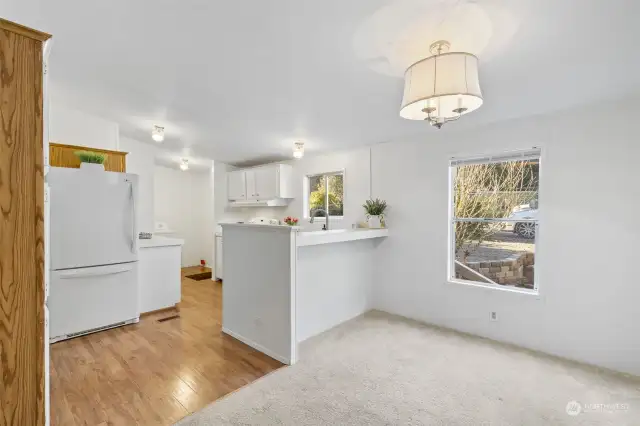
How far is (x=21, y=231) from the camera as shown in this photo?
118 cm

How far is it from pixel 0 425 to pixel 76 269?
2499 mm

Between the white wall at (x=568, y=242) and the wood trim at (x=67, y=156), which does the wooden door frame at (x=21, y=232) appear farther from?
the white wall at (x=568, y=242)

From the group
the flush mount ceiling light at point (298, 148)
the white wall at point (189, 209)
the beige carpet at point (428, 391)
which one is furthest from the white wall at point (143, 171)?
the beige carpet at point (428, 391)

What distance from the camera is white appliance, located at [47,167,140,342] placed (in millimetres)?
3113

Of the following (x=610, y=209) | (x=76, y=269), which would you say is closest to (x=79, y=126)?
(x=76, y=269)

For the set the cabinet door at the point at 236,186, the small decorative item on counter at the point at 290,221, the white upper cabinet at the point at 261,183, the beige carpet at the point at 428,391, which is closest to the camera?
the beige carpet at the point at 428,391

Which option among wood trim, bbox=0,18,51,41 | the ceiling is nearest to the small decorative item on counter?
the ceiling

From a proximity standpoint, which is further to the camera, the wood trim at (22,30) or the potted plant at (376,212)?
the potted plant at (376,212)

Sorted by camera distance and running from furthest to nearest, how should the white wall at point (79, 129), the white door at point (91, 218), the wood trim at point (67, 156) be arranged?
the white wall at point (79, 129) < the wood trim at point (67, 156) < the white door at point (91, 218)

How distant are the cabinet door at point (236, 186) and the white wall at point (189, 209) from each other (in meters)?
1.36

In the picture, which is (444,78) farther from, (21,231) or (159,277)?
(159,277)

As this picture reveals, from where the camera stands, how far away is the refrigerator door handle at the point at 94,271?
10.3 feet

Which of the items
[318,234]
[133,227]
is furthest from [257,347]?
[133,227]

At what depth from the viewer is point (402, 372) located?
2.55 metres
